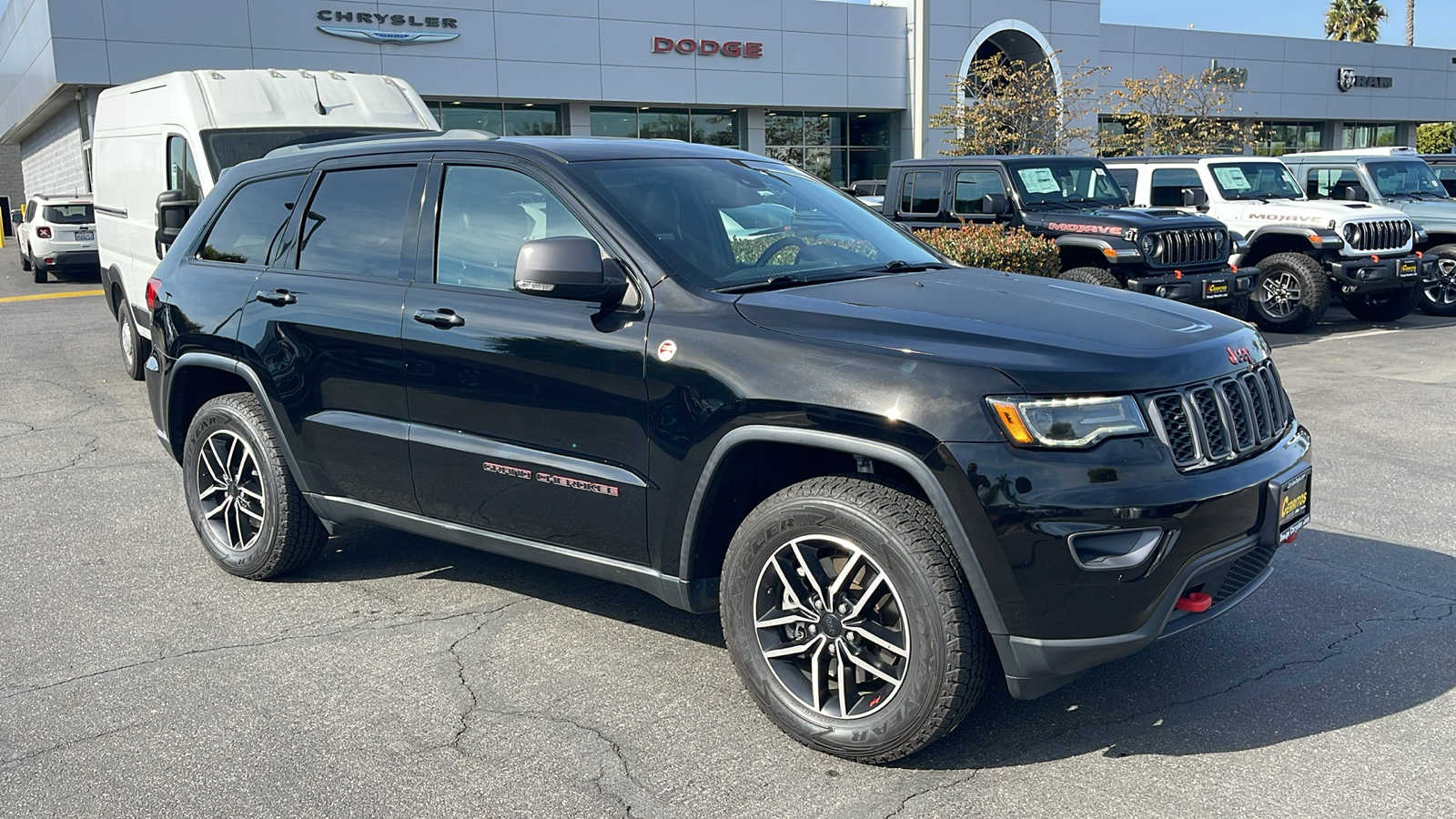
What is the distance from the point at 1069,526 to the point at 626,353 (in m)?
1.48

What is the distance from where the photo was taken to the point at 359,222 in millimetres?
4770

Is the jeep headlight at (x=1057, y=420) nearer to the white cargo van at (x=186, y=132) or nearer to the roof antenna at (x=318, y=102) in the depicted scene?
the white cargo van at (x=186, y=132)

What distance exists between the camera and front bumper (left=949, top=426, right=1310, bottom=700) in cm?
313

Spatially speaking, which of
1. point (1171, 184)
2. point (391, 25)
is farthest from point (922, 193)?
point (391, 25)

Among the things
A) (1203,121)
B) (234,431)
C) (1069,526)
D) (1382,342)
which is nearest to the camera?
(1069,526)

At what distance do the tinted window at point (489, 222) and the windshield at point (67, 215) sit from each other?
831 inches

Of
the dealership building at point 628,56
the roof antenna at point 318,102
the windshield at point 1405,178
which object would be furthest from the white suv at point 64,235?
the windshield at point 1405,178

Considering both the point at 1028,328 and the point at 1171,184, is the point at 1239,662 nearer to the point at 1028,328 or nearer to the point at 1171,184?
the point at 1028,328

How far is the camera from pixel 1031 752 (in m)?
3.54

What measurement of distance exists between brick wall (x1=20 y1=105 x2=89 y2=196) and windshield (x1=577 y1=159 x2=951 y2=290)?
99.7 feet

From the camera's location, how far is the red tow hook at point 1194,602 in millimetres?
3342

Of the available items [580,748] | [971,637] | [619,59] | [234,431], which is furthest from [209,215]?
[619,59]

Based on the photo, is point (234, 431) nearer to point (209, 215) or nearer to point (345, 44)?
point (209, 215)

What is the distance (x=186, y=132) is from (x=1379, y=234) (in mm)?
12501
